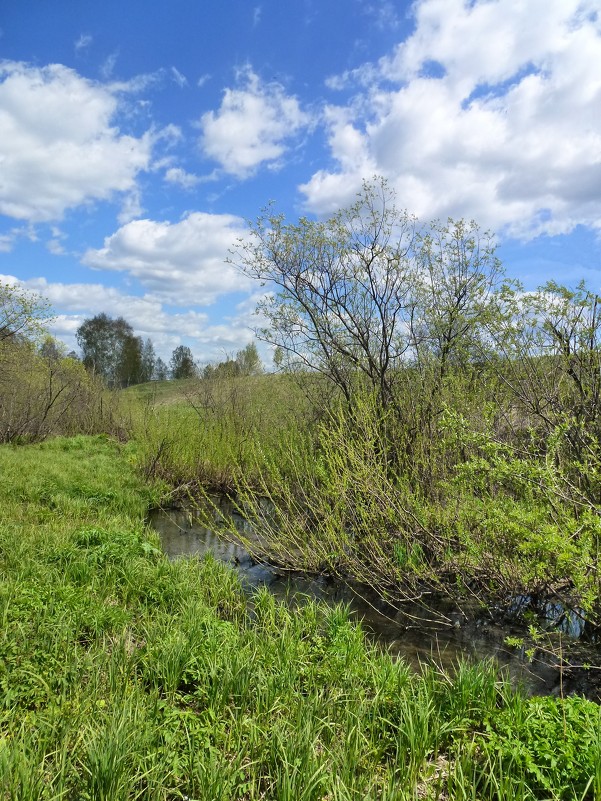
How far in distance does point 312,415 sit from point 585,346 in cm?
599

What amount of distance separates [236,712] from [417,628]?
2.63 m

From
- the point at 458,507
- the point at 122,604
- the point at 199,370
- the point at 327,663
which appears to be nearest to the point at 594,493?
the point at 458,507

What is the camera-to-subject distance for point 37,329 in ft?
46.2

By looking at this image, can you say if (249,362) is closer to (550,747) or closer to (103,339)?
(550,747)

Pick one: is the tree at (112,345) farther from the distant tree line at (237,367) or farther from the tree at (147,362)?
the distant tree line at (237,367)

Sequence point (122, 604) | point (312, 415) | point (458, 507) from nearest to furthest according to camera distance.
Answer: point (122, 604), point (458, 507), point (312, 415)

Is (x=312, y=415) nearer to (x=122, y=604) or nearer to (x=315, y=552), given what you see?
(x=315, y=552)

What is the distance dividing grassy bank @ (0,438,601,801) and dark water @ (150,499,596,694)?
1.93 ft

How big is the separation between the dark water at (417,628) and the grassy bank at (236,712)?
1.93 feet

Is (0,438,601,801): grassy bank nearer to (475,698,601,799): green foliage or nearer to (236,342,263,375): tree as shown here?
(475,698,601,799): green foliage

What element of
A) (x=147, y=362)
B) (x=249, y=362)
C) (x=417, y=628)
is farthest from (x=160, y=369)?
(x=417, y=628)

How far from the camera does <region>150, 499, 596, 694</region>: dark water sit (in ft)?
14.5

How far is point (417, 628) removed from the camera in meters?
5.23

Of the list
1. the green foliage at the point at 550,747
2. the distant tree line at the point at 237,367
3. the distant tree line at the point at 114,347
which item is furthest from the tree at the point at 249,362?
the distant tree line at the point at 114,347
